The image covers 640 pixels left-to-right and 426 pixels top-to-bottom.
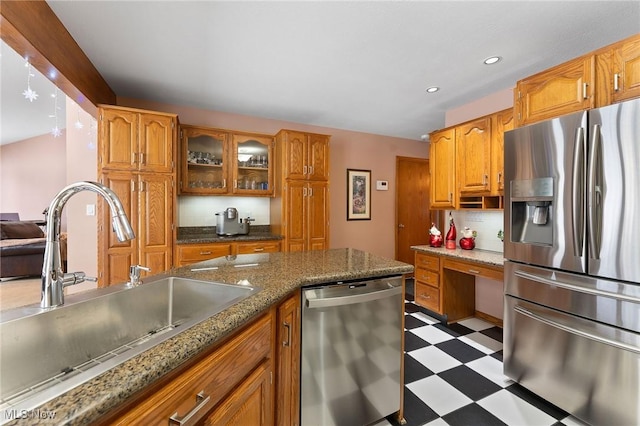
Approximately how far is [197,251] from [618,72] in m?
3.63

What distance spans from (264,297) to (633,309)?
182 cm

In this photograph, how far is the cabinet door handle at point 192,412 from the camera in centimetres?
66

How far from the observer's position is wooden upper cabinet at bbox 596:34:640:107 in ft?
5.02

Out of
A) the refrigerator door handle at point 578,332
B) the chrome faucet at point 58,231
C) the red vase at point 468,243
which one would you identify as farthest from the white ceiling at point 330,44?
the refrigerator door handle at point 578,332

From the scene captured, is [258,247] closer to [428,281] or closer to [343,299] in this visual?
[428,281]

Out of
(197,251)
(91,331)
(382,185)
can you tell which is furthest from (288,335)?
(382,185)

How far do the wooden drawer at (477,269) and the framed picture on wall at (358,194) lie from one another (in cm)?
182

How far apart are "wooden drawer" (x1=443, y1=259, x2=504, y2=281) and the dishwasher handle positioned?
4.75 feet

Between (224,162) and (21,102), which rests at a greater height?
(21,102)

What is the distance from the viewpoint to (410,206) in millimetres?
5020

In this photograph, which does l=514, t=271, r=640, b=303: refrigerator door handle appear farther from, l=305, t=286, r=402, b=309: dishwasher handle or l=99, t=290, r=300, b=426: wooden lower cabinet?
l=99, t=290, r=300, b=426: wooden lower cabinet

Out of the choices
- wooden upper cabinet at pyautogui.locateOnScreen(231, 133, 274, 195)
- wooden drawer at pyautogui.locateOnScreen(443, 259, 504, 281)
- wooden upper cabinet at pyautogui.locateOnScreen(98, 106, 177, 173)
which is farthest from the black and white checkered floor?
wooden upper cabinet at pyautogui.locateOnScreen(98, 106, 177, 173)

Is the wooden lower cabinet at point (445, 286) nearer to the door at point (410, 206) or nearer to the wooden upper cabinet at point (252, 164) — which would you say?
the door at point (410, 206)

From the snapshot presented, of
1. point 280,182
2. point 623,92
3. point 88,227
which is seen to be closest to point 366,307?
point 623,92
